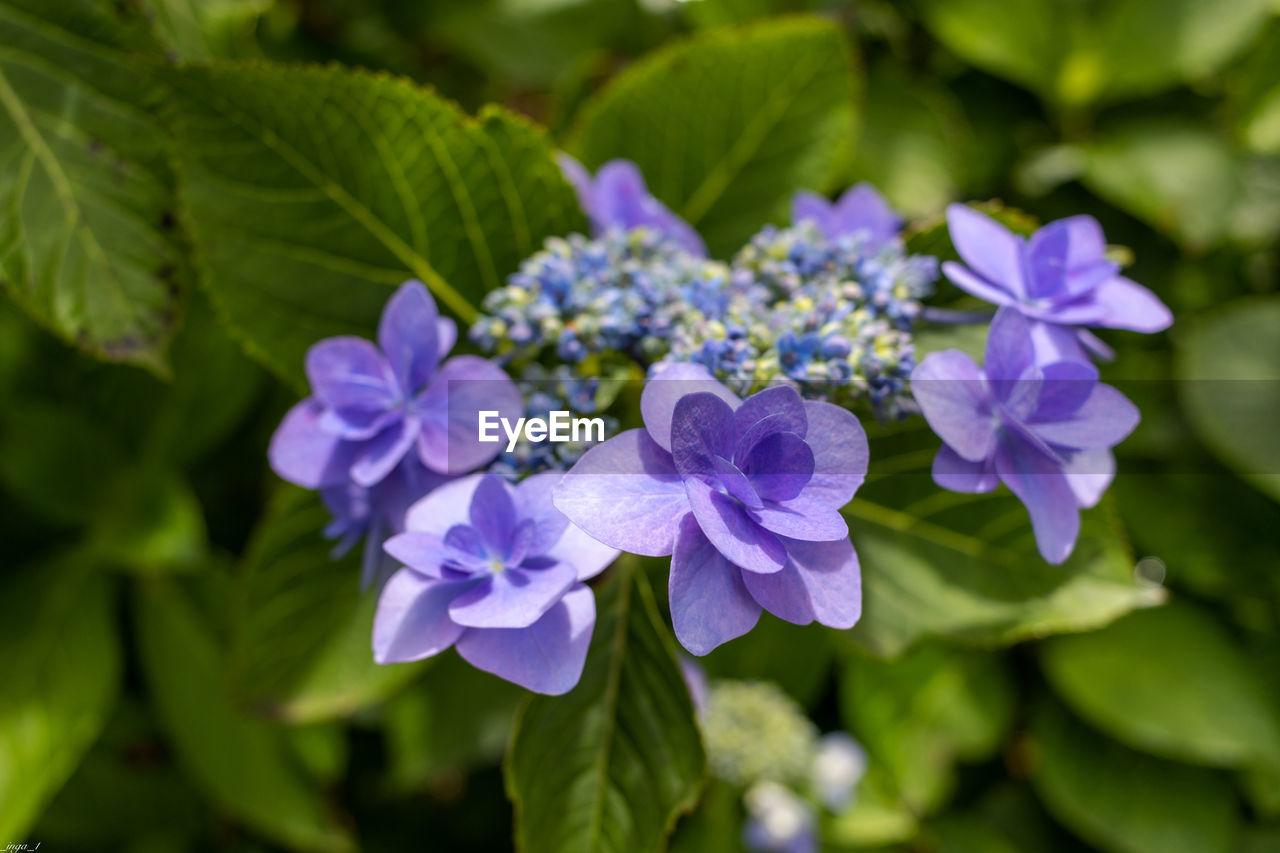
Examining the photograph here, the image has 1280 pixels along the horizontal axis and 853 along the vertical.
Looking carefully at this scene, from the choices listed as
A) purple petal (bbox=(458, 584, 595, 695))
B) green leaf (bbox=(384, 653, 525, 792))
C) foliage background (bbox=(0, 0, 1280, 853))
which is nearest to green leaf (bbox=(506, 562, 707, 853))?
foliage background (bbox=(0, 0, 1280, 853))

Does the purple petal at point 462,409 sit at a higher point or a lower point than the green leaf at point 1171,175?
higher

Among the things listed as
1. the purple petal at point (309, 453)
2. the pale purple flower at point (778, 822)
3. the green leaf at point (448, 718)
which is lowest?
the pale purple flower at point (778, 822)

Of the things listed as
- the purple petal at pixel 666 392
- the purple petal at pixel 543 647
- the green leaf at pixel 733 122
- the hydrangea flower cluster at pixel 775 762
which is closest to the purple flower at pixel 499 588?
the purple petal at pixel 543 647

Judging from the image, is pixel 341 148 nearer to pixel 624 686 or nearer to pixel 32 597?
pixel 624 686

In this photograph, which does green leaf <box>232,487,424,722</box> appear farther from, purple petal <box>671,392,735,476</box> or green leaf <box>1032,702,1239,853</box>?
green leaf <box>1032,702,1239,853</box>

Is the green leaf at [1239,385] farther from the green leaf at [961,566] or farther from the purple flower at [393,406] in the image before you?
the purple flower at [393,406]

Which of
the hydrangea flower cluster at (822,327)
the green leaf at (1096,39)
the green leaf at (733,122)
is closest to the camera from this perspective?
the hydrangea flower cluster at (822,327)

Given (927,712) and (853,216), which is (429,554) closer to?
(853,216)

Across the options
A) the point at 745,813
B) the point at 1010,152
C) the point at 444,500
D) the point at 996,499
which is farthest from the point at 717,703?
the point at 1010,152
